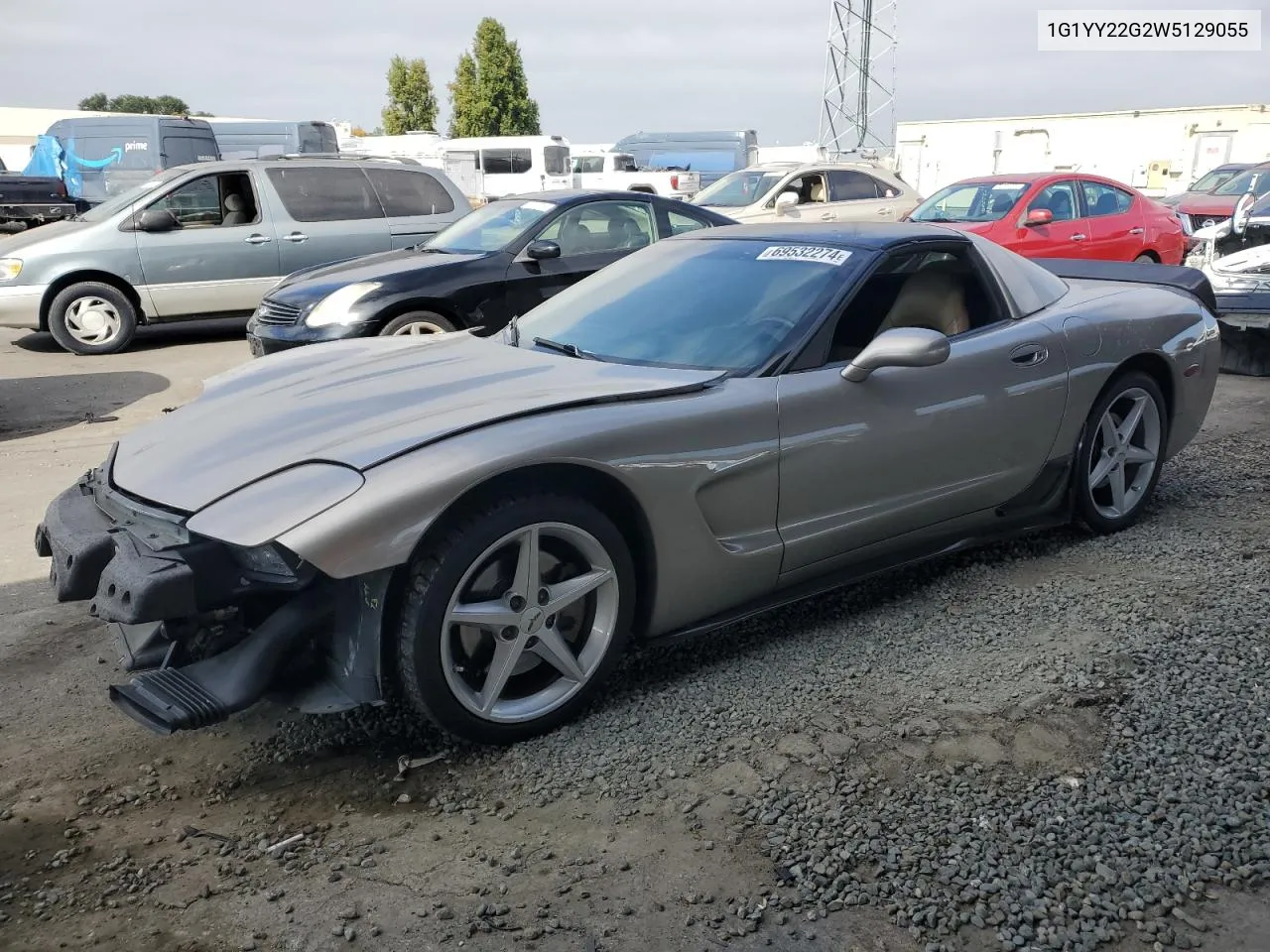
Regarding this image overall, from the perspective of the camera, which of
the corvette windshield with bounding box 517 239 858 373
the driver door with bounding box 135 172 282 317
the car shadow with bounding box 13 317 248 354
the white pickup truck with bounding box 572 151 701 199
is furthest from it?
the white pickup truck with bounding box 572 151 701 199

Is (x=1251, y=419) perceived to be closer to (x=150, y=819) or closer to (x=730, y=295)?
(x=730, y=295)

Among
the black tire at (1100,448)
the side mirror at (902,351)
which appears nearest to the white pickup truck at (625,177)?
the black tire at (1100,448)

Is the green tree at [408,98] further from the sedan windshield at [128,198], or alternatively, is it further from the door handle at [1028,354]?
the door handle at [1028,354]

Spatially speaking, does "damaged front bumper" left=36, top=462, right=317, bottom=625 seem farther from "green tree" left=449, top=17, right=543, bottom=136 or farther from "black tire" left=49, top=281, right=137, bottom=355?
"green tree" left=449, top=17, right=543, bottom=136

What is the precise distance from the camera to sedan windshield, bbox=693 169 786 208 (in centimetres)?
1465

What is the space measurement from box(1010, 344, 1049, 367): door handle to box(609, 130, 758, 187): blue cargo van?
3063 centimetres

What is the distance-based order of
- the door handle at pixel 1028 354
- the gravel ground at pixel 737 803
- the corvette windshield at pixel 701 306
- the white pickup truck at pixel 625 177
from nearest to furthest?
the gravel ground at pixel 737 803, the corvette windshield at pixel 701 306, the door handle at pixel 1028 354, the white pickup truck at pixel 625 177

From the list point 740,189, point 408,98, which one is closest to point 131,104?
point 408,98

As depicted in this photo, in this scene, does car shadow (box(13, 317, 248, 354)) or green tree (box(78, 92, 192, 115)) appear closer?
car shadow (box(13, 317, 248, 354))

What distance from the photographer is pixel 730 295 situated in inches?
145

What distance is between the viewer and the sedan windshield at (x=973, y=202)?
11273mm

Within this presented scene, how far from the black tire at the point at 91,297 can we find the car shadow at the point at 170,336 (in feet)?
0.81

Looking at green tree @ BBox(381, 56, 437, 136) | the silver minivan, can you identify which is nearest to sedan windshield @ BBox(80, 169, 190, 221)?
the silver minivan

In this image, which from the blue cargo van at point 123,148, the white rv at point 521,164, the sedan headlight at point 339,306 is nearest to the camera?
the sedan headlight at point 339,306
